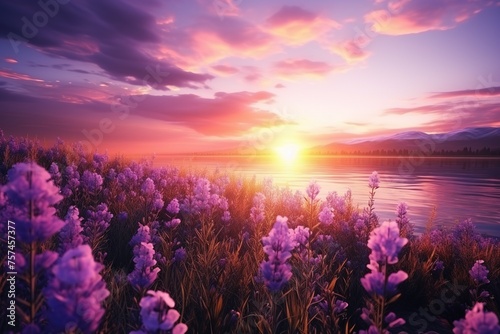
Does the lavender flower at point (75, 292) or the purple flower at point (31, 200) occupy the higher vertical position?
the purple flower at point (31, 200)

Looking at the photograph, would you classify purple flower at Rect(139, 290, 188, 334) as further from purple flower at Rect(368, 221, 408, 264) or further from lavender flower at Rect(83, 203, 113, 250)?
lavender flower at Rect(83, 203, 113, 250)

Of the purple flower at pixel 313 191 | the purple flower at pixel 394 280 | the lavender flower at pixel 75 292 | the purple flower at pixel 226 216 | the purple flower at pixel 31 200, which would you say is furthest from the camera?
the purple flower at pixel 226 216

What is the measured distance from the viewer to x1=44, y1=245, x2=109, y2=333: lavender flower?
1.41 metres

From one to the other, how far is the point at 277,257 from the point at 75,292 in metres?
1.48

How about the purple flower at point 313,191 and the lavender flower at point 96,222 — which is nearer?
the lavender flower at point 96,222

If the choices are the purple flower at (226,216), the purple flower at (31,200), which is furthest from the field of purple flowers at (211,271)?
the purple flower at (226,216)

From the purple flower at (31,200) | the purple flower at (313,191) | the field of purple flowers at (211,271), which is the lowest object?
the field of purple flowers at (211,271)

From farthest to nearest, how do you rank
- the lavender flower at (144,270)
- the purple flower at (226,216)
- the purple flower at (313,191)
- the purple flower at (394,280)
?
the purple flower at (226,216)
the purple flower at (313,191)
the lavender flower at (144,270)
the purple flower at (394,280)

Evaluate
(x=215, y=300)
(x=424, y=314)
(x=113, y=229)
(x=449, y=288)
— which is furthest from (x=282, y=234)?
(x=113, y=229)

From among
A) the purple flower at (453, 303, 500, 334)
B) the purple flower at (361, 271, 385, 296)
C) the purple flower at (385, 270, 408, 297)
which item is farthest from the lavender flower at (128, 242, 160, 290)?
the purple flower at (453, 303, 500, 334)

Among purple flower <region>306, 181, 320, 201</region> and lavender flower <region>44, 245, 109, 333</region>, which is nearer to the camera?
lavender flower <region>44, 245, 109, 333</region>

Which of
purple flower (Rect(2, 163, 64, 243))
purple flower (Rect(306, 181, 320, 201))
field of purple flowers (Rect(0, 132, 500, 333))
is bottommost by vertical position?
field of purple flowers (Rect(0, 132, 500, 333))

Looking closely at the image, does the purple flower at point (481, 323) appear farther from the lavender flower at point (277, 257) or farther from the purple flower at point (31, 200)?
the purple flower at point (31, 200)

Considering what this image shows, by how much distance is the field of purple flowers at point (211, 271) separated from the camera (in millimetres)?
1547
